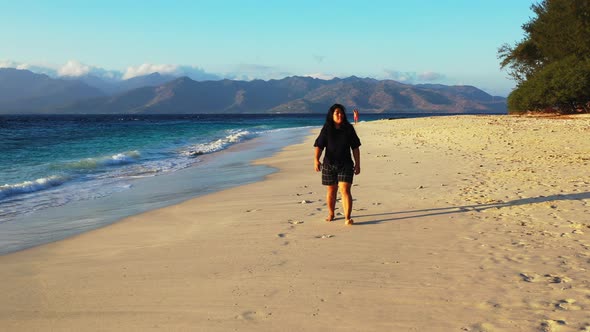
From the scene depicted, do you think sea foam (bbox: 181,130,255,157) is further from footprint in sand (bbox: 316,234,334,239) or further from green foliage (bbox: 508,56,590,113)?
green foliage (bbox: 508,56,590,113)

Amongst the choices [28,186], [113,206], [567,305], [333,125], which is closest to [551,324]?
[567,305]

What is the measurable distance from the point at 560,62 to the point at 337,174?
35.5 metres

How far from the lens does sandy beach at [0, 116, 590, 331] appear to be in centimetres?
375

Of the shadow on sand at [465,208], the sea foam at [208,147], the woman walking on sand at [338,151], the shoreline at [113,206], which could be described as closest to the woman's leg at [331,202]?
the woman walking on sand at [338,151]

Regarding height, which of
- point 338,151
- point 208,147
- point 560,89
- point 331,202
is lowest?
point 208,147

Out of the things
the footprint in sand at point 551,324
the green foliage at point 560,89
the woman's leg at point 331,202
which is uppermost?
the green foliage at point 560,89

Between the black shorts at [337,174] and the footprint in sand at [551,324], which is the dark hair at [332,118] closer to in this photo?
the black shorts at [337,174]

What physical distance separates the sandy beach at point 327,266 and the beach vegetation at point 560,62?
92.5ft

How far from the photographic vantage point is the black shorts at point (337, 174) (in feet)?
23.3

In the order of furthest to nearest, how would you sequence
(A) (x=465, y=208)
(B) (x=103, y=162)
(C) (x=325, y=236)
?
(B) (x=103, y=162), (A) (x=465, y=208), (C) (x=325, y=236)

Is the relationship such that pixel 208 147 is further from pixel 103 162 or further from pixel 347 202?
pixel 347 202

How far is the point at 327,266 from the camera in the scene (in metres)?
5.00

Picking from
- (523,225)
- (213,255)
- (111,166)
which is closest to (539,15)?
(111,166)

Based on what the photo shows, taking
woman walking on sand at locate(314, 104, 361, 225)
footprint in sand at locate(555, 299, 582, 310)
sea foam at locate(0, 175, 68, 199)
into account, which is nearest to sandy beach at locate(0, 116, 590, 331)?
footprint in sand at locate(555, 299, 582, 310)
